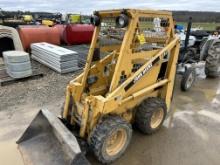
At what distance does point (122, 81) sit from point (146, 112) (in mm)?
708

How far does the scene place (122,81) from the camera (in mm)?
3141

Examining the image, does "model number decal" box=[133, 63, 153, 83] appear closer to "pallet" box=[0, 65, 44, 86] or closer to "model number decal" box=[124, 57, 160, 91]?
"model number decal" box=[124, 57, 160, 91]

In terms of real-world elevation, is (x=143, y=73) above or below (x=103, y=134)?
→ above

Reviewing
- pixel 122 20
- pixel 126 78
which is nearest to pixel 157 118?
pixel 126 78

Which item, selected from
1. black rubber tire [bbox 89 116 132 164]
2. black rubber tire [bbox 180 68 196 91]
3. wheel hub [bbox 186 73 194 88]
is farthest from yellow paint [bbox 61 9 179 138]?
wheel hub [bbox 186 73 194 88]

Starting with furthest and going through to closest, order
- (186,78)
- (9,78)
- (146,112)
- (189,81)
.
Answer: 1. (9,78)
2. (189,81)
3. (186,78)
4. (146,112)

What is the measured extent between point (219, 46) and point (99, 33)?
4.54 m

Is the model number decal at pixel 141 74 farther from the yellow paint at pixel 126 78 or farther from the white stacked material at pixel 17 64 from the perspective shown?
the white stacked material at pixel 17 64

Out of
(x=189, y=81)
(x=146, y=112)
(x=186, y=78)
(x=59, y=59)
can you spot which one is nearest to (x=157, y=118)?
(x=146, y=112)

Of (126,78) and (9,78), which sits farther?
(9,78)

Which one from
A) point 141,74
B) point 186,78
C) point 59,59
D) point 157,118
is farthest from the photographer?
point 59,59

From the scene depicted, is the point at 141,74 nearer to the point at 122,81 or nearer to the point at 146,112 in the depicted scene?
the point at 122,81

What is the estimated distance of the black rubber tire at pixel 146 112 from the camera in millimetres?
3518

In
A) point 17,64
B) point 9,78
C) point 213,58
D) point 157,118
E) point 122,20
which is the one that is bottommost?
point 9,78
